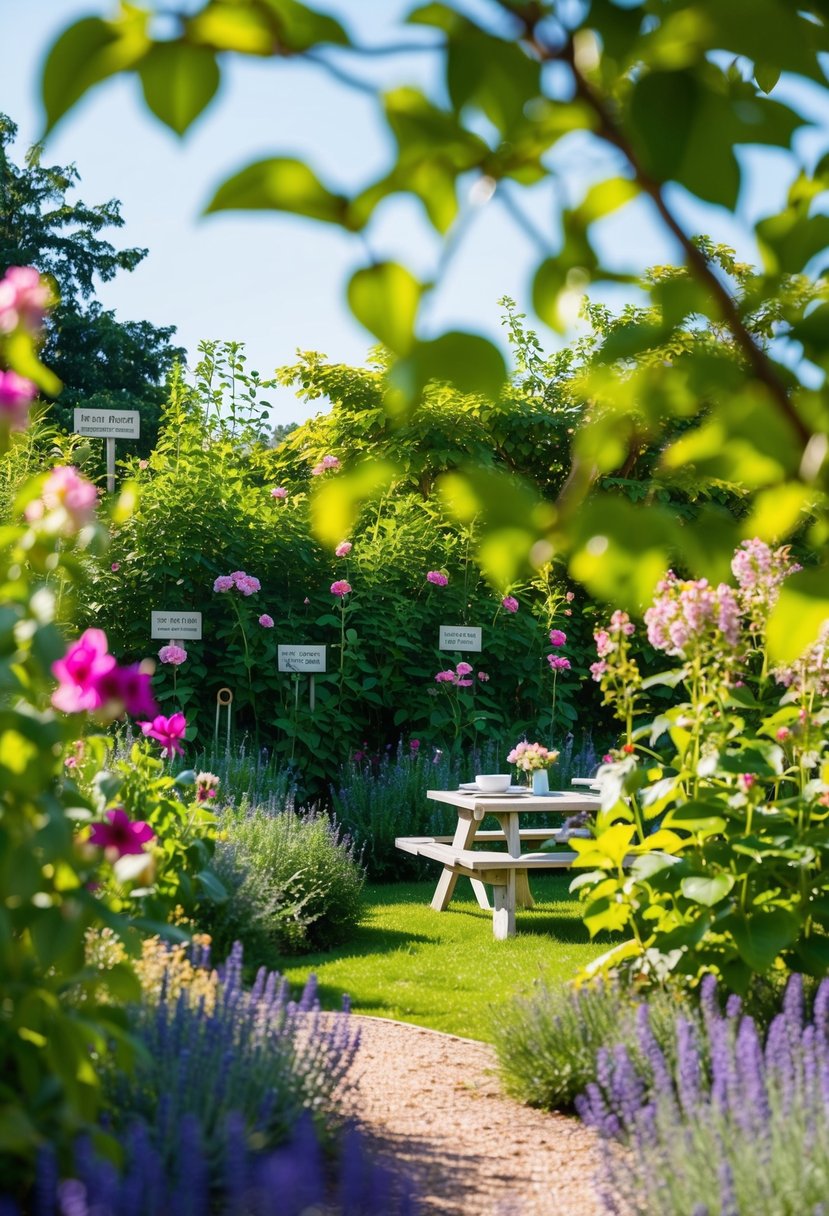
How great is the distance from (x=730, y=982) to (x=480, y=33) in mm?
3055

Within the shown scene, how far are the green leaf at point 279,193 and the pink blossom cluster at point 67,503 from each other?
164 cm

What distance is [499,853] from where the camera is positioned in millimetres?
6391

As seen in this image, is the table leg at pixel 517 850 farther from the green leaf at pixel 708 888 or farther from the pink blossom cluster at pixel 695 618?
the green leaf at pixel 708 888

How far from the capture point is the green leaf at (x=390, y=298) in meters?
0.46

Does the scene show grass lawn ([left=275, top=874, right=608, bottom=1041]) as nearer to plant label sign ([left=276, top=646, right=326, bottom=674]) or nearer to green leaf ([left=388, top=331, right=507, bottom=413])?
plant label sign ([left=276, top=646, right=326, bottom=674])

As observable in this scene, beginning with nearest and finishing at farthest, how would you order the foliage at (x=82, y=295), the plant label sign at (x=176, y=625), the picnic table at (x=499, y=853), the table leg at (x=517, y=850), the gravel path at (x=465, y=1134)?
the gravel path at (x=465, y=1134), the picnic table at (x=499, y=853), the table leg at (x=517, y=850), the plant label sign at (x=176, y=625), the foliage at (x=82, y=295)

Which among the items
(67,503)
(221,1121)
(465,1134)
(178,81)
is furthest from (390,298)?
(465,1134)

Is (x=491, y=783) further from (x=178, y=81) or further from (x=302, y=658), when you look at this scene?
(x=178, y=81)

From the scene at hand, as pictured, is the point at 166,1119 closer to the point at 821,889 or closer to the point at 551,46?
the point at 821,889

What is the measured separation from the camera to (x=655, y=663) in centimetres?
1019

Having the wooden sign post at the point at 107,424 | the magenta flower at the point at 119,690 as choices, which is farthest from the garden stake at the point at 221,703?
the magenta flower at the point at 119,690

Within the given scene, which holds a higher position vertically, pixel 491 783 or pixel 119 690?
pixel 119 690

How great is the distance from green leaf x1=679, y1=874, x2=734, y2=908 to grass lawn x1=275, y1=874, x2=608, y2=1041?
0.67 meters

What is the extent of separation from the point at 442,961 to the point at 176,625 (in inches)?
128
